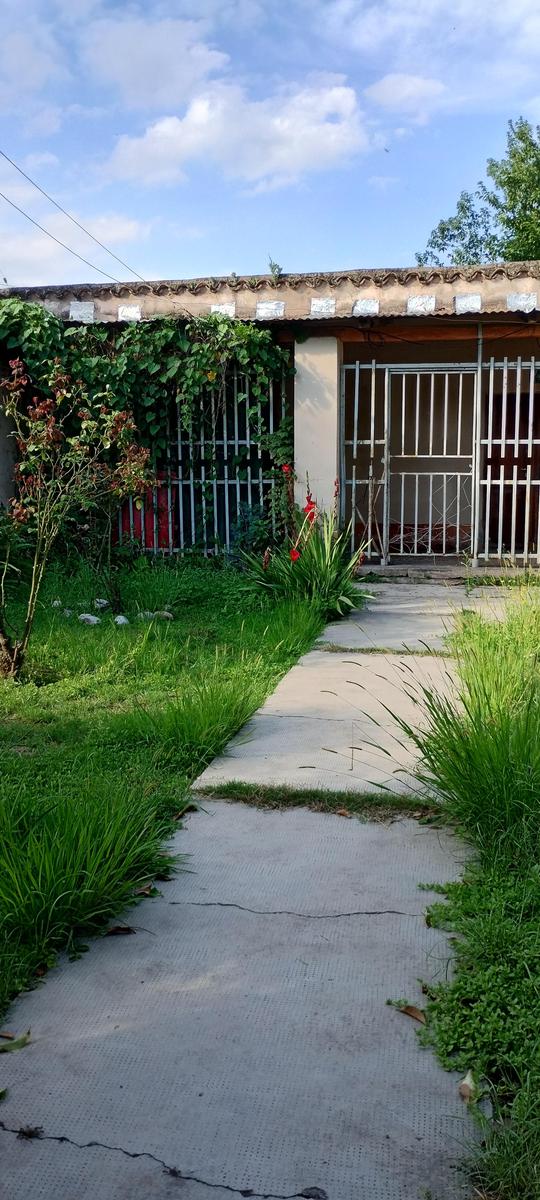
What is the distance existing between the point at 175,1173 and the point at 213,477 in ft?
28.3

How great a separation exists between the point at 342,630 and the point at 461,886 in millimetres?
4168

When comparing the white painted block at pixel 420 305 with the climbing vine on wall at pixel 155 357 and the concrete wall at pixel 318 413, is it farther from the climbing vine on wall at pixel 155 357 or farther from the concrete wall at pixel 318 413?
the climbing vine on wall at pixel 155 357

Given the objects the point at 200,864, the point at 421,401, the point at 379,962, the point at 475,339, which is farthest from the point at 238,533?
the point at 379,962

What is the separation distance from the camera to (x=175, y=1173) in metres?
1.75

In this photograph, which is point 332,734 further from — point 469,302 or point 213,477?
point 213,477

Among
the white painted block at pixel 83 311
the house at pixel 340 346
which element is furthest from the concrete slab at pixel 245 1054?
the white painted block at pixel 83 311

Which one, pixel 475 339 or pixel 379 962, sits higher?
pixel 475 339

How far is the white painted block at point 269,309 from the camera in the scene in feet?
30.3

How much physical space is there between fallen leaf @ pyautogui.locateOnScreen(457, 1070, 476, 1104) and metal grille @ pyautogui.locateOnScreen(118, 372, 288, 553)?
793cm

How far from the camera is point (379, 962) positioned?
2.44 meters

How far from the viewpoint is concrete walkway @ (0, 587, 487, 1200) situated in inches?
69.5

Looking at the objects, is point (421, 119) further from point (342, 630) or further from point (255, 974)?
Answer: point (255, 974)

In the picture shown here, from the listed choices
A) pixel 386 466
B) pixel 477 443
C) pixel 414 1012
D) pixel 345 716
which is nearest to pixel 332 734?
pixel 345 716

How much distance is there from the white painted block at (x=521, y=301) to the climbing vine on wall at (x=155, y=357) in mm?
2235
